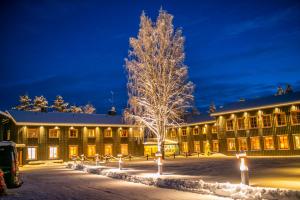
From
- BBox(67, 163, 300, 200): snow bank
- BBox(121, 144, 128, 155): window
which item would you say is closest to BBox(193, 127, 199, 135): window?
BBox(121, 144, 128, 155): window

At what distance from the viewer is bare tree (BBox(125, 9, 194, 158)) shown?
30375mm

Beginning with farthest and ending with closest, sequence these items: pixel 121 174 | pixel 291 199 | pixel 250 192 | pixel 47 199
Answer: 1. pixel 121 174
2. pixel 47 199
3. pixel 250 192
4. pixel 291 199

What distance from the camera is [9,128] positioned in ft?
153

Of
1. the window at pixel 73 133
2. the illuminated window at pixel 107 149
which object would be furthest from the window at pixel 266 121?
the window at pixel 73 133

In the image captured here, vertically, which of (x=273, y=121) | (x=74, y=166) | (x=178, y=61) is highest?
(x=178, y=61)

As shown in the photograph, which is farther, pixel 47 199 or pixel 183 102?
pixel 183 102

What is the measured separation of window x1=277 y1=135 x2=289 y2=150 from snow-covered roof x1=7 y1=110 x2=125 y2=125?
1874cm

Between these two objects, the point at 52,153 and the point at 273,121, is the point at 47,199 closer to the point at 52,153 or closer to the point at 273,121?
the point at 273,121

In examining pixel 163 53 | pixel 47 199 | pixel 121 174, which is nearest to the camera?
pixel 47 199

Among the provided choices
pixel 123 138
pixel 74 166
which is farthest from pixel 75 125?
pixel 74 166

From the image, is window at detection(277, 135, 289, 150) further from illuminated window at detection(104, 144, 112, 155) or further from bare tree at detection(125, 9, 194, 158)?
illuminated window at detection(104, 144, 112, 155)

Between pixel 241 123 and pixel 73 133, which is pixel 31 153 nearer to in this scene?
pixel 73 133

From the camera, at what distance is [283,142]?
37406 mm

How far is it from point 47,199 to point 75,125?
37621 mm
